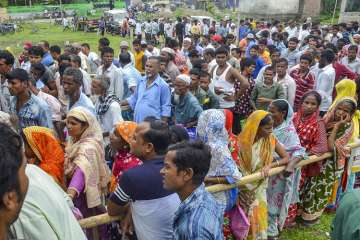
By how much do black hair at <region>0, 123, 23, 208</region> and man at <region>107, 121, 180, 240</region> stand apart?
113 centimetres

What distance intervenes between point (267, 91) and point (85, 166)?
13.0ft

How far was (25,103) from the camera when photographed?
4.40 meters

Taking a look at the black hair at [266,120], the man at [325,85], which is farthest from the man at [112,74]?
the man at [325,85]

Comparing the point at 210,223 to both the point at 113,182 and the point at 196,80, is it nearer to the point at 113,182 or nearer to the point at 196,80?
the point at 113,182

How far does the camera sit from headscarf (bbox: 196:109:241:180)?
3451 millimetres

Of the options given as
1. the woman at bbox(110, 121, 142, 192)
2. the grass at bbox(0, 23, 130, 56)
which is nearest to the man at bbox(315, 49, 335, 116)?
the woman at bbox(110, 121, 142, 192)

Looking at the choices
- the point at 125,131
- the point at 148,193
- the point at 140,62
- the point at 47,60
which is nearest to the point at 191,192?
the point at 148,193

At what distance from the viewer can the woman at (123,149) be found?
3367mm

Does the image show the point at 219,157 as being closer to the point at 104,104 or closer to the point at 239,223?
the point at 239,223

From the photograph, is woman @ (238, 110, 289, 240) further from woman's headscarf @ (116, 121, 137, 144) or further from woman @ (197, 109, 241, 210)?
woman's headscarf @ (116, 121, 137, 144)

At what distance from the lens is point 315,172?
14.8ft

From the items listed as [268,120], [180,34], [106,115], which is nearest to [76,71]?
[106,115]

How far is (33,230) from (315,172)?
360 centimetres

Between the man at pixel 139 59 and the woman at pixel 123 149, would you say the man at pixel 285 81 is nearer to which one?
the woman at pixel 123 149
